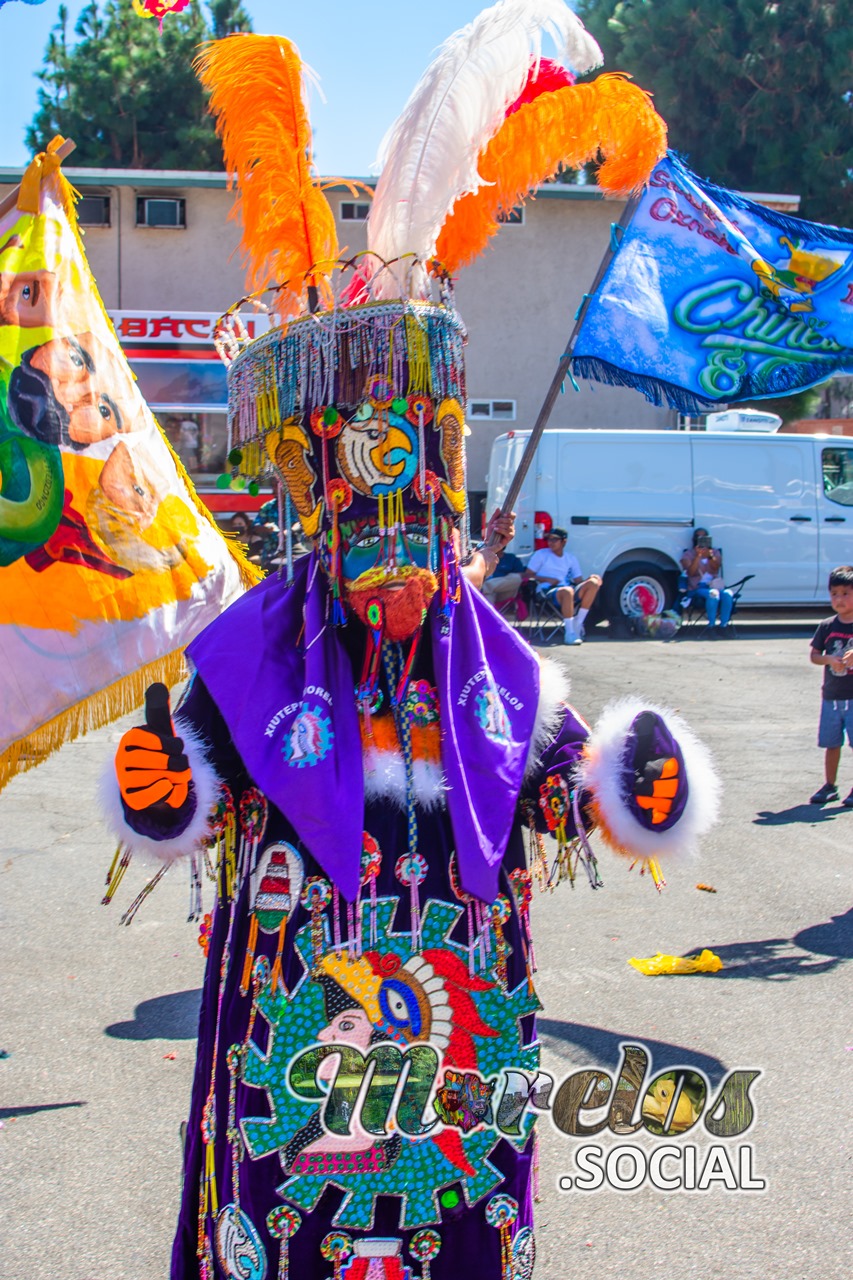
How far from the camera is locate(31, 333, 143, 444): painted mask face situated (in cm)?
353

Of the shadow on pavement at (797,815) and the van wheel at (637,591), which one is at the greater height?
the van wheel at (637,591)

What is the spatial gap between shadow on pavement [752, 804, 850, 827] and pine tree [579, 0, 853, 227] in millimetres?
21042

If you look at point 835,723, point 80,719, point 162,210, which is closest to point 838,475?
point 835,723

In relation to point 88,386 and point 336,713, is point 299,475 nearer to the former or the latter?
point 336,713

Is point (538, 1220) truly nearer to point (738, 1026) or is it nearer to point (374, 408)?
point (738, 1026)

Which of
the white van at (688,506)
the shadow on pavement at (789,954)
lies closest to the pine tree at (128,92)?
the white van at (688,506)

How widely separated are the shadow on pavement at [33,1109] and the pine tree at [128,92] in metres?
25.3

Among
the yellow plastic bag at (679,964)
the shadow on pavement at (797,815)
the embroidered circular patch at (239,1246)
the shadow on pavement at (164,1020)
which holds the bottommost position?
the shadow on pavement at (164,1020)

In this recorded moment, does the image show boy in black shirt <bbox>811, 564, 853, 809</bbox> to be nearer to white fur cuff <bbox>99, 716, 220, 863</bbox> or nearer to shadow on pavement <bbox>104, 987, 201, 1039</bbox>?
shadow on pavement <bbox>104, 987, 201, 1039</bbox>

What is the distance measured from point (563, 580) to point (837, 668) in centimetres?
711

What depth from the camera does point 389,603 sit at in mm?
2270

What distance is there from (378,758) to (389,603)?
0.97 ft

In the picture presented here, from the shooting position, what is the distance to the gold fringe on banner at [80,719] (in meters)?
3.47

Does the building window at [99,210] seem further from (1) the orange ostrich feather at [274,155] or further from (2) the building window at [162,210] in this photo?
(1) the orange ostrich feather at [274,155]
